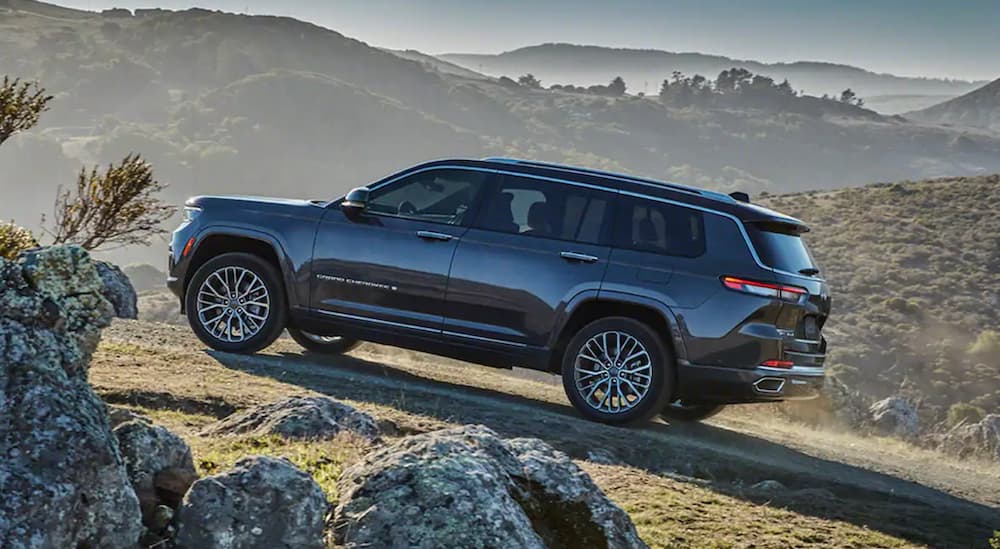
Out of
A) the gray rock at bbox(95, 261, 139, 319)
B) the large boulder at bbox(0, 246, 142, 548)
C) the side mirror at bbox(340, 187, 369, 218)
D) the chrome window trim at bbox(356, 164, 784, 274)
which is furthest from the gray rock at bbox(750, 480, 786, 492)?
the gray rock at bbox(95, 261, 139, 319)

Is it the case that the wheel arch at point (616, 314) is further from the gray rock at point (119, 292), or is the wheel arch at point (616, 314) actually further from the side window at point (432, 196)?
the gray rock at point (119, 292)

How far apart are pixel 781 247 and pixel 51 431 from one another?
22.8 feet

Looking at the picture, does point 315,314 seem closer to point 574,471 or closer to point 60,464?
point 574,471

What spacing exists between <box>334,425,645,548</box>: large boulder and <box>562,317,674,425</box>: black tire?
4061 mm

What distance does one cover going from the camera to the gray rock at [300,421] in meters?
6.78

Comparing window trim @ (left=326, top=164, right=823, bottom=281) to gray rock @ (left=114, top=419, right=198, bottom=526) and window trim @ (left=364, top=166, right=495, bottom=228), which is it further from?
gray rock @ (left=114, top=419, right=198, bottom=526)

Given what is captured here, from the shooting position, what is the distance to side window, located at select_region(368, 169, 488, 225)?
34.6 ft

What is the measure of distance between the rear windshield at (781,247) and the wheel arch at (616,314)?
87 cm

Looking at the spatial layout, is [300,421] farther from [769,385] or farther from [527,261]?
[769,385]

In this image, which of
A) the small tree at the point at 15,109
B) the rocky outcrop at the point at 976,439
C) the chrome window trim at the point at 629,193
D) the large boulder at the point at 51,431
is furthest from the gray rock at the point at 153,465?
the rocky outcrop at the point at 976,439

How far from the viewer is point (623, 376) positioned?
981cm

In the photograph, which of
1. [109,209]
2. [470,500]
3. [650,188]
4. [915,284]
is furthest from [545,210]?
[915,284]

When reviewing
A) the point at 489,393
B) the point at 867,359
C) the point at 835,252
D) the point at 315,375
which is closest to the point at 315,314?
the point at 315,375

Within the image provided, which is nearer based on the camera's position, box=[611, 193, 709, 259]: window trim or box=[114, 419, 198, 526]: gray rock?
box=[114, 419, 198, 526]: gray rock
